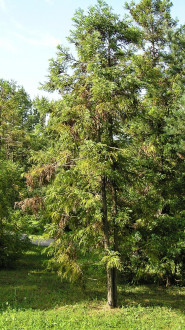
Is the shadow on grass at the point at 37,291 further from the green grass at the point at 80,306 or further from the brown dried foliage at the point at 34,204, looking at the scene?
the brown dried foliage at the point at 34,204

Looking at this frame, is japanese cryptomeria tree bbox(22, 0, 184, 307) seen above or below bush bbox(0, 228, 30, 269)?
above

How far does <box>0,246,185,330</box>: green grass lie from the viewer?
750 centimetres

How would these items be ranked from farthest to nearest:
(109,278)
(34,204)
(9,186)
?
1. (9,186)
2. (109,278)
3. (34,204)

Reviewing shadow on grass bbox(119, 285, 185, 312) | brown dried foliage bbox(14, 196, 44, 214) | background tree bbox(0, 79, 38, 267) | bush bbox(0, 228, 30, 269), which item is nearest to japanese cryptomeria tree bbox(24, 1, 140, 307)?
brown dried foliage bbox(14, 196, 44, 214)

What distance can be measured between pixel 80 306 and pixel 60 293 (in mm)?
1609

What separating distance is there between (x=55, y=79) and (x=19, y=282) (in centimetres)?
811

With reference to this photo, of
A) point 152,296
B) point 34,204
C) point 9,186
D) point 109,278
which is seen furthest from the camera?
point 9,186

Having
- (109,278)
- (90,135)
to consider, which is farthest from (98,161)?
(109,278)

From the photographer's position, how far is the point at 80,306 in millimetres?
8891

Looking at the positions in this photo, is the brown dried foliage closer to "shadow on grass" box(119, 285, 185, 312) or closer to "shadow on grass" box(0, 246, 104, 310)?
"shadow on grass" box(0, 246, 104, 310)

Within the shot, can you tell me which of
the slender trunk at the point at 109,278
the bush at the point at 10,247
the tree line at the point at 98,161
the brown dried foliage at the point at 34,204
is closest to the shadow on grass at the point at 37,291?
the bush at the point at 10,247

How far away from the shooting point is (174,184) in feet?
36.4

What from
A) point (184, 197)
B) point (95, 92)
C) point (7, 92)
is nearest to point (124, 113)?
point (95, 92)

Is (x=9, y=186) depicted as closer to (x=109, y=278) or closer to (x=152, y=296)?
(x=109, y=278)
